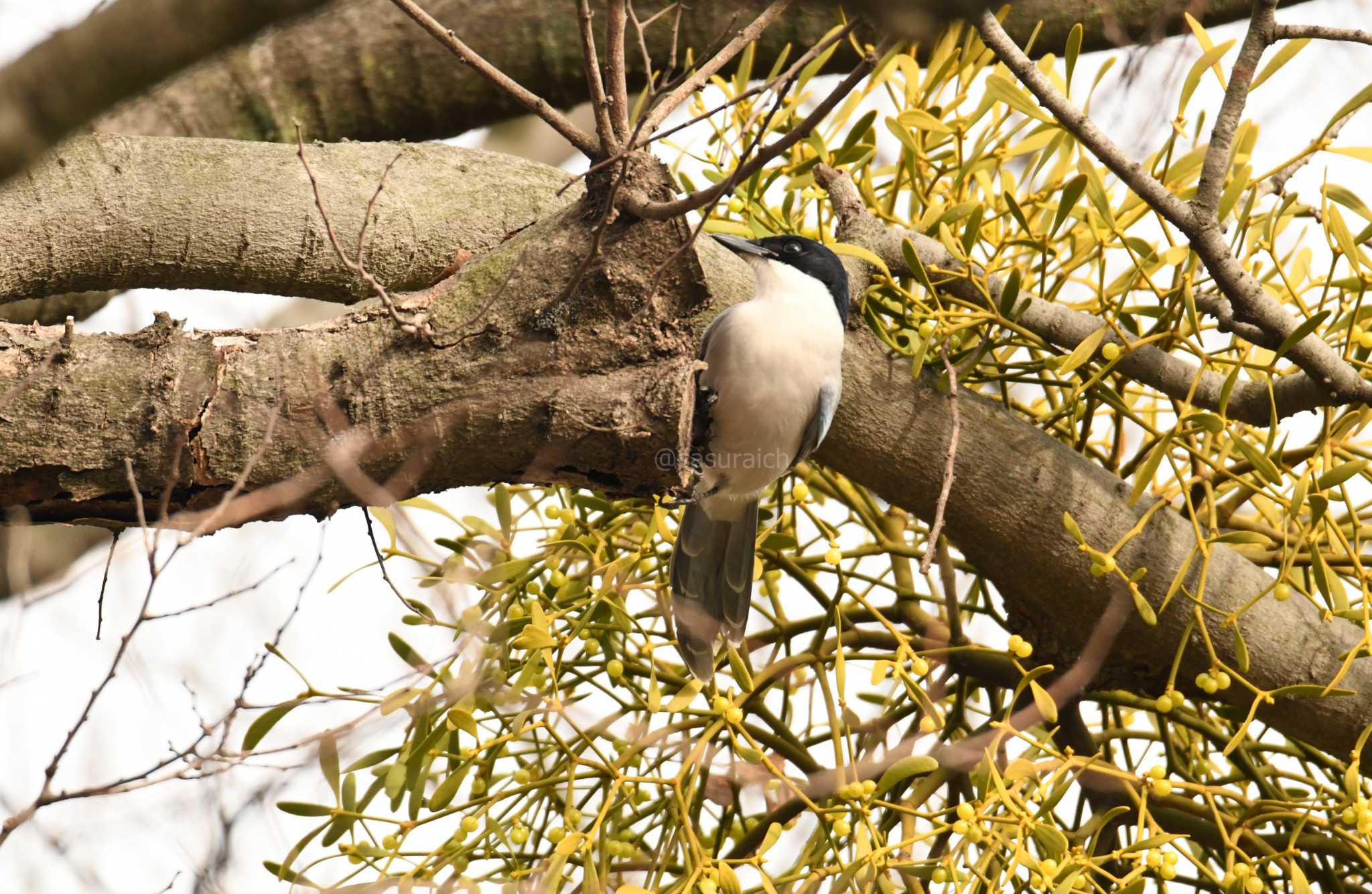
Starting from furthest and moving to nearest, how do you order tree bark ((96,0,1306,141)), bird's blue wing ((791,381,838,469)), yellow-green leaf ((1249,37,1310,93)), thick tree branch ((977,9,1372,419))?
tree bark ((96,0,1306,141))
bird's blue wing ((791,381,838,469))
yellow-green leaf ((1249,37,1310,93))
thick tree branch ((977,9,1372,419))

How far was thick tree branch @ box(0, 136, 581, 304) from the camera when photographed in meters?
1.42

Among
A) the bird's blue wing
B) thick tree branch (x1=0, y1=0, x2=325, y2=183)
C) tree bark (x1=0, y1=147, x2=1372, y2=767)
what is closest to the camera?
thick tree branch (x1=0, y1=0, x2=325, y2=183)

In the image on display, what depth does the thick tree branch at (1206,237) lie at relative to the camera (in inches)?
48.5

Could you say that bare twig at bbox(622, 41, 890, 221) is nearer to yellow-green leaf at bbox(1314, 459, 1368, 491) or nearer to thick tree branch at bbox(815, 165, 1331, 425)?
thick tree branch at bbox(815, 165, 1331, 425)

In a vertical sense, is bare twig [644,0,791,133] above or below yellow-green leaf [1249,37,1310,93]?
below

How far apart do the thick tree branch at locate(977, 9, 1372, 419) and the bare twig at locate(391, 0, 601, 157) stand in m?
0.40

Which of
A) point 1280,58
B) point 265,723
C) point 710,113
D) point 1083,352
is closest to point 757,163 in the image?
point 710,113

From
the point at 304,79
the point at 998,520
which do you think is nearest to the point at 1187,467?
the point at 998,520

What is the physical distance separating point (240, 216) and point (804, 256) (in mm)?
718

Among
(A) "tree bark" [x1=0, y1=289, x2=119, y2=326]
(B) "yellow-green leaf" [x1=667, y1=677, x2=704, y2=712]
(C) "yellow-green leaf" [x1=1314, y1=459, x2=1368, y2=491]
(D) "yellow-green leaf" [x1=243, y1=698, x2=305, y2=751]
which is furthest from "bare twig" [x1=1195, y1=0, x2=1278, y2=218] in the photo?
(A) "tree bark" [x1=0, y1=289, x2=119, y2=326]

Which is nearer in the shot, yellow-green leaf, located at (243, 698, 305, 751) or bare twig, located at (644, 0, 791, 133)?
bare twig, located at (644, 0, 791, 133)

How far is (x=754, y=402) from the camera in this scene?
1.58 metres

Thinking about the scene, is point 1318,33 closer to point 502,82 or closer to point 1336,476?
point 1336,476

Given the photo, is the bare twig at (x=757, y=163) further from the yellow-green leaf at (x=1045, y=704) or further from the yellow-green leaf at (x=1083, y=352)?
the yellow-green leaf at (x=1045, y=704)
